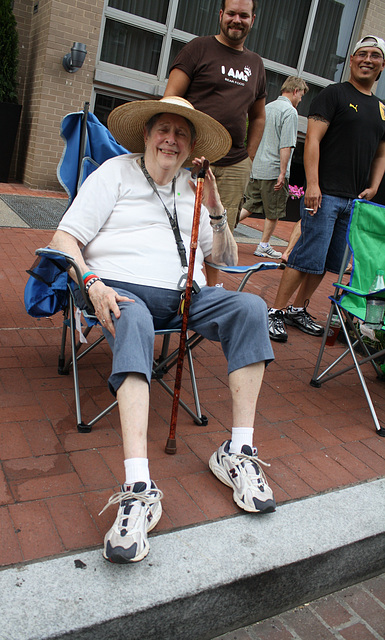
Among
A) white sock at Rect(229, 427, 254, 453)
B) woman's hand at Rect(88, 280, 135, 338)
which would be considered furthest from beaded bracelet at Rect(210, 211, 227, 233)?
white sock at Rect(229, 427, 254, 453)

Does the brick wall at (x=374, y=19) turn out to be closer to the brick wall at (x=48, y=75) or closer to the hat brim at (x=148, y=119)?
the brick wall at (x=48, y=75)

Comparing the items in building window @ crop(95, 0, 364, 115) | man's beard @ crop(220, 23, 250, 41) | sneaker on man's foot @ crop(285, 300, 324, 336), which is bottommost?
sneaker on man's foot @ crop(285, 300, 324, 336)

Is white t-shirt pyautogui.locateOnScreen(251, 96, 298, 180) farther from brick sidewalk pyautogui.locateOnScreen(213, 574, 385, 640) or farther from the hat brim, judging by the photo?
brick sidewalk pyautogui.locateOnScreen(213, 574, 385, 640)

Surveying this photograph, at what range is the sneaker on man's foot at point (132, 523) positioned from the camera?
182cm

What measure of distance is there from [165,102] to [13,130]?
6.07 m

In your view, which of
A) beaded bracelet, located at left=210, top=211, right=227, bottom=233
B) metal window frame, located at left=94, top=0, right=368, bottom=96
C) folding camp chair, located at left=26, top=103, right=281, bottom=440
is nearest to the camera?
folding camp chair, located at left=26, top=103, right=281, bottom=440

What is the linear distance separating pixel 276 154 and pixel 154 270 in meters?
4.73

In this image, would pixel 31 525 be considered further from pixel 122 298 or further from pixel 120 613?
pixel 122 298

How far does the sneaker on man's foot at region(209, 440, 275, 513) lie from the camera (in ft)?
7.20

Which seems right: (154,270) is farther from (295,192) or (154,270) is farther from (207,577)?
(295,192)

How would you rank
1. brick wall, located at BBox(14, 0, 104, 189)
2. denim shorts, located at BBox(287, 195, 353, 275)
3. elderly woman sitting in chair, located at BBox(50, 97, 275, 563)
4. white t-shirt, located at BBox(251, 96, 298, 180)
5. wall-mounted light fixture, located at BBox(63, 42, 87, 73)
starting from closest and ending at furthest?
elderly woman sitting in chair, located at BBox(50, 97, 275, 563)
denim shorts, located at BBox(287, 195, 353, 275)
white t-shirt, located at BBox(251, 96, 298, 180)
wall-mounted light fixture, located at BBox(63, 42, 87, 73)
brick wall, located at BBox(14, 0, 104, 189)

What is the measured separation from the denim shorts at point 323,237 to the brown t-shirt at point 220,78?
2.75ft

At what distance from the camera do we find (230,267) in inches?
116

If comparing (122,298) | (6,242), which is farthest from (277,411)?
(6,242)
